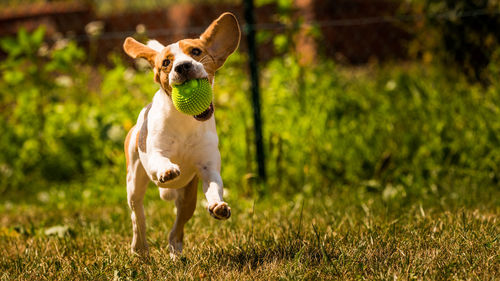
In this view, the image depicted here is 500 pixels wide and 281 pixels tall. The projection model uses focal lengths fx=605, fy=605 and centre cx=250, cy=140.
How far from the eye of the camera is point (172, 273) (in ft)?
8.11

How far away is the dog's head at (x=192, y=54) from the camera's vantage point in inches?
88.7

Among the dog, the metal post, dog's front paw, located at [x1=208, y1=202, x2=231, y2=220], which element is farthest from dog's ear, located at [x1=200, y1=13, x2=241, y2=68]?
the metal post

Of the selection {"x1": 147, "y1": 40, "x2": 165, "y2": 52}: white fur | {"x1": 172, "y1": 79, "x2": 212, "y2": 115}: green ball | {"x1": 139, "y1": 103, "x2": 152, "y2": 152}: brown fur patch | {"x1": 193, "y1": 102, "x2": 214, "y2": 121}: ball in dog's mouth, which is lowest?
{"x1": 139, "y1": 103, "x2": 152, "y2": 152}: brown fur patch

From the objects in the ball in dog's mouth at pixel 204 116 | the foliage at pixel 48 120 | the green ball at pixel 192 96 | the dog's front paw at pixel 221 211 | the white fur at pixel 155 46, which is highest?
the white fur at pixel 155 46

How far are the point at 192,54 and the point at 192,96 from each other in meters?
0.22

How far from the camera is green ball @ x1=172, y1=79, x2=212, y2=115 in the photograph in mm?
2240

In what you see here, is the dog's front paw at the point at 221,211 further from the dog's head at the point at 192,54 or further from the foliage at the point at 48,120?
the foliage at the point at 48,120

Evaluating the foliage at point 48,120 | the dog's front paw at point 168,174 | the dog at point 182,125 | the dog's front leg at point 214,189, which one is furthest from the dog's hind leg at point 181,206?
the foliage at point 48,120

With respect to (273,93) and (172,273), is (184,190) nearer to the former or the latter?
(172,273)

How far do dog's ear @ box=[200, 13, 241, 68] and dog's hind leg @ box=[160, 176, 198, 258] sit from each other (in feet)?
1.84

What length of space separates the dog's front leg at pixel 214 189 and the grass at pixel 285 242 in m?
0.34

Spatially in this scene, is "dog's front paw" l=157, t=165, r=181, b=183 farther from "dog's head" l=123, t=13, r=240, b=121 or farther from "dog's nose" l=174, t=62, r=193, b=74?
"dog's nose" l=174, t=62, r=193, b=74

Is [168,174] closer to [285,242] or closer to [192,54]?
[192,54]

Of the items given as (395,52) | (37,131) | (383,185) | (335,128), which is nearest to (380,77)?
(335,128)
